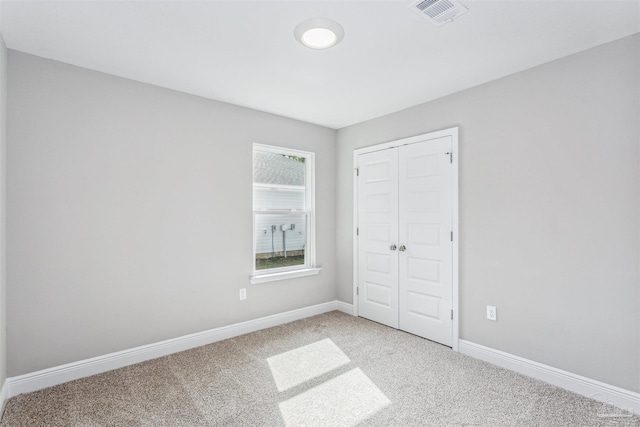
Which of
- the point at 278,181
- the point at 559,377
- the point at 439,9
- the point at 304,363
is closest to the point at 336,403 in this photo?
the point at 304,363

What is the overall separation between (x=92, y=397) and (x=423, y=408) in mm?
2284

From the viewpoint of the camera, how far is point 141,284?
9.30ft

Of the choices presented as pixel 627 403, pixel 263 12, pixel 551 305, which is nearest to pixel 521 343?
pixel 551 305

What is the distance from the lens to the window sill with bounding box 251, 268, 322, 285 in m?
3.58

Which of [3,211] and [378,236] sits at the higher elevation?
[3,211]

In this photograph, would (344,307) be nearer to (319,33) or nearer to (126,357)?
(126,357)

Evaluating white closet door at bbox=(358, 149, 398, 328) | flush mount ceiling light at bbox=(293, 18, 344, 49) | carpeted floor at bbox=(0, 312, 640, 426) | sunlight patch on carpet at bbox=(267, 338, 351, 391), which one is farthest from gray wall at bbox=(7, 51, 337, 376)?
flush mount ceiling light at bbox=(293, 18, 344, 49)

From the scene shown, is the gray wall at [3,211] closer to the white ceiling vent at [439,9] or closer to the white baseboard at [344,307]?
the white ceiling vent at [439,9]

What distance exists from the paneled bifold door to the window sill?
61cm

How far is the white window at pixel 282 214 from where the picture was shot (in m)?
3.70

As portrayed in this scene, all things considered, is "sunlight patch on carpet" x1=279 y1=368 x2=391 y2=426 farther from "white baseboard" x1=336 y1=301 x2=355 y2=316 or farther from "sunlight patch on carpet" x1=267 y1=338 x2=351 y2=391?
"white baseboard" x1=336 y1=301 x2=355 y2=316

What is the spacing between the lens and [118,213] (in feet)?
8.91

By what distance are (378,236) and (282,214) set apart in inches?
46.0

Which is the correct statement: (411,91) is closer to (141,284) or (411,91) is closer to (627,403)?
(627,403)
